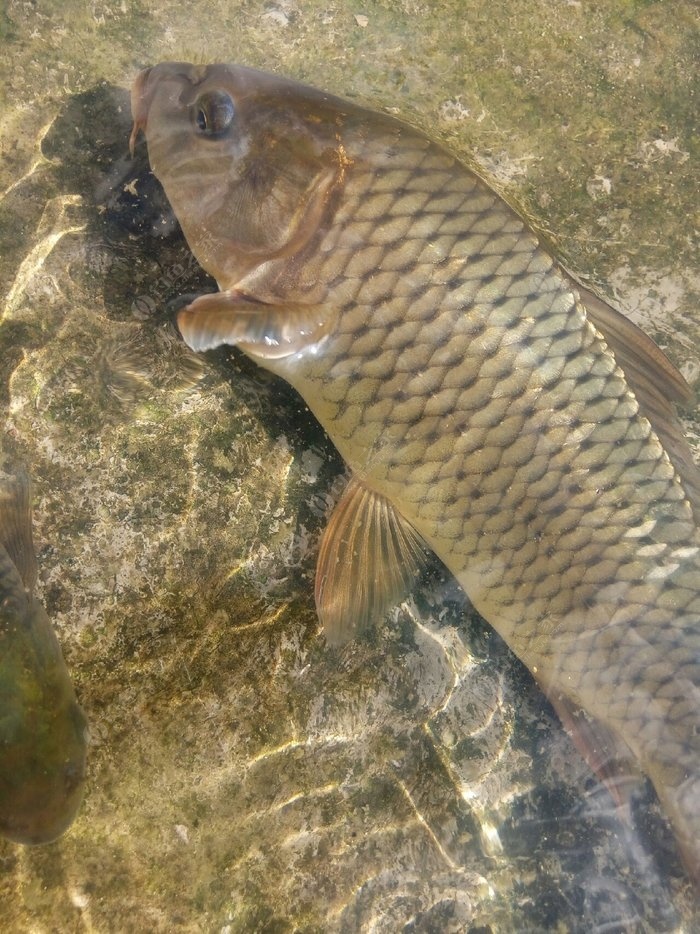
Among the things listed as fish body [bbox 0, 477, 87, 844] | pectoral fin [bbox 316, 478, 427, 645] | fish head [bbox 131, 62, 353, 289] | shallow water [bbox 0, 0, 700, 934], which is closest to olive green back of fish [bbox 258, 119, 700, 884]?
fish head [bbox 131, 62, 353, 289]

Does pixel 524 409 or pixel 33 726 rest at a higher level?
pixel 524 409

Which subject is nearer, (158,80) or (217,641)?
(158,80)

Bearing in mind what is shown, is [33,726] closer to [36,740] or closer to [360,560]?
[36,740]

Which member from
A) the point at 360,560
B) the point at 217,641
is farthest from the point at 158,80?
the point at 217,641

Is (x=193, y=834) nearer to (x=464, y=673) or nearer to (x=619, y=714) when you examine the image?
(x=464, y=673)

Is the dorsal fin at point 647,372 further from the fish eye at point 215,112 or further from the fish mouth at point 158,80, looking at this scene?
the fish mouth at point 158,80

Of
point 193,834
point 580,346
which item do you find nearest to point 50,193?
point 580,346

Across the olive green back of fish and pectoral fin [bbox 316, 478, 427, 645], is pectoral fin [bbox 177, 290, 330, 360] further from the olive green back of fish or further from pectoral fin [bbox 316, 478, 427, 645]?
pectoral fin [bbox 316, 478, 427, 645]
